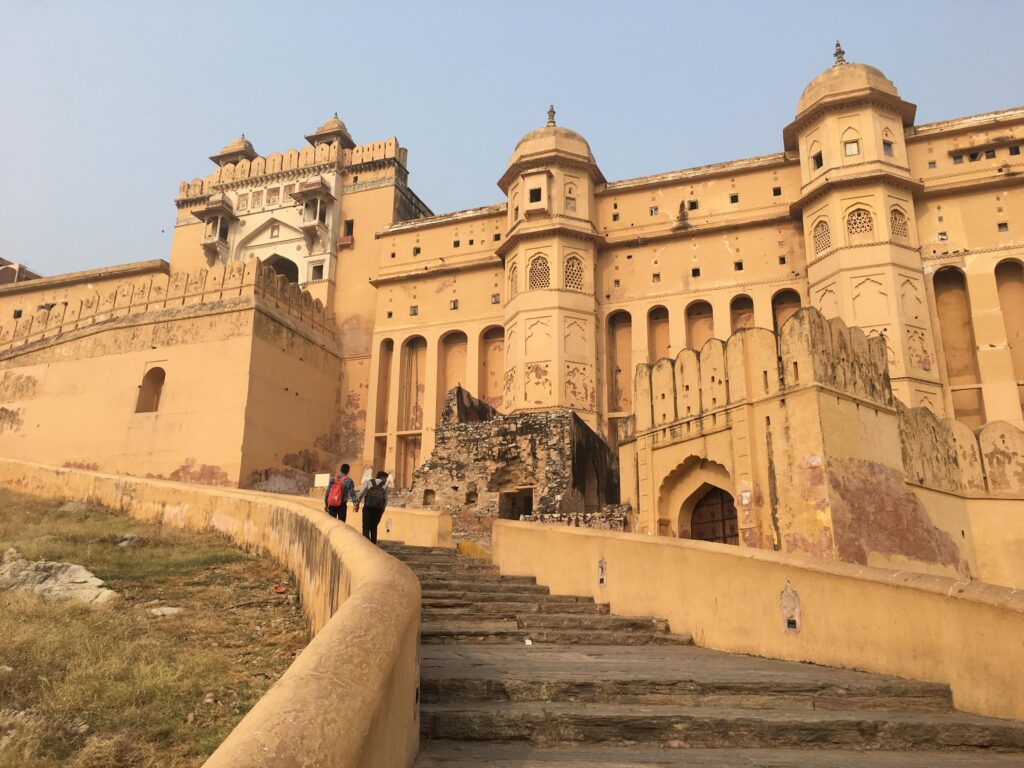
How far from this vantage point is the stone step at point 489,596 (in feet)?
22.5

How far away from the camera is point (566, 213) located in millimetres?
26625

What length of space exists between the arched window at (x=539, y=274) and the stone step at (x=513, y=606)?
19.6 m

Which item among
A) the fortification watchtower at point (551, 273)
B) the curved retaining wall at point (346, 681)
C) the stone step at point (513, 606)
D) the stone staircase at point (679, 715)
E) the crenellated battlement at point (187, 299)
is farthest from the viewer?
the crenellated battlement at point (187, 299)

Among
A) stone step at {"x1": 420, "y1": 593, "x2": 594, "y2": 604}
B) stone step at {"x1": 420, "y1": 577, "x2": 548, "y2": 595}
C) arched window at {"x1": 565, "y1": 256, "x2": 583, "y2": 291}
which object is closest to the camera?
stone step at {"x1": 420, "y1": 593, "x2": 594, "y2": 604}

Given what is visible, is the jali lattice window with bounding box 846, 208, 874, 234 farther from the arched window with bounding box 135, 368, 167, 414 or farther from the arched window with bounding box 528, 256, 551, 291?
the arched window with bounding box 135, 368, 167, 414

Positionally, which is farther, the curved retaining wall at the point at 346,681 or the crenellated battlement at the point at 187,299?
the crenellated battlement at the point at 187,299

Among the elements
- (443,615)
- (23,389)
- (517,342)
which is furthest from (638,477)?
(23,389)

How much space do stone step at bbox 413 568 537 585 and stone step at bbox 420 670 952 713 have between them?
11.6 ft

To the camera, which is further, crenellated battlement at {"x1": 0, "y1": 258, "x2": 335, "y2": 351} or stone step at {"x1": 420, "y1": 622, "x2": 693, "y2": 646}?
crenellated battlement at {"x1": 0, "y1": 258, "x2": 335, "y2": 351}

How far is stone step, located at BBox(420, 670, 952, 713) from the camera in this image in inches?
158

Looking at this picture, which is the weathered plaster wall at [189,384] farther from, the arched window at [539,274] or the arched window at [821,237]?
the arched window at [821,237]

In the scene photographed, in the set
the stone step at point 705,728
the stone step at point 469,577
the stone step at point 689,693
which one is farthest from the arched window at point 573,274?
the stone step at point 705,728

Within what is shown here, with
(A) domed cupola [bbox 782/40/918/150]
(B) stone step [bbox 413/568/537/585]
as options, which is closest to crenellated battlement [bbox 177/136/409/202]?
(A) domed cupola [bbox 782/40/918/150]

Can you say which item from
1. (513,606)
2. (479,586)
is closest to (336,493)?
(479,586)
